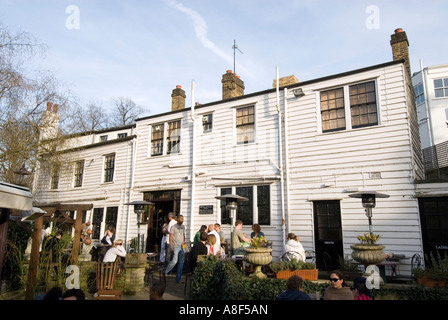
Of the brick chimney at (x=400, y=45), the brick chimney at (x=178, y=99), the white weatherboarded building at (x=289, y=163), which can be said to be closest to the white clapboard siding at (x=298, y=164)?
the white weatherboarded building at (x=289, y=163)

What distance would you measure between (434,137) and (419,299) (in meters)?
27.0

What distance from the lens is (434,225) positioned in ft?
34.0

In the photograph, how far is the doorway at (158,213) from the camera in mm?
15812

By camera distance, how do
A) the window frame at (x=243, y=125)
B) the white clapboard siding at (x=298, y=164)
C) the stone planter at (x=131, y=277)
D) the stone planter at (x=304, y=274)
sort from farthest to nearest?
1. the window frame at (x=243, y=125)
2. the white clapboard siding at (x=298, y=164)
3. the stone planter at (x=131, y=277)
4. the stone planter at (x=304, y=274)

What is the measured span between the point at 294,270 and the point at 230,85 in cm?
1063

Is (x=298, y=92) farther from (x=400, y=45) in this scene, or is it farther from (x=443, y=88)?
(x=443, y=88)

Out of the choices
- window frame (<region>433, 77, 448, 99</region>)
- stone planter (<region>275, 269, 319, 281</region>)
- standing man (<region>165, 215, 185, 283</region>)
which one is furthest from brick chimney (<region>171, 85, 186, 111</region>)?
window frame (<region>433, 77, 448, 99</region>)

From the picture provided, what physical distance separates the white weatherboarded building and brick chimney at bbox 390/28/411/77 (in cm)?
92

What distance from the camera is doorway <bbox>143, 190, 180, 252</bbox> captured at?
15.8 m

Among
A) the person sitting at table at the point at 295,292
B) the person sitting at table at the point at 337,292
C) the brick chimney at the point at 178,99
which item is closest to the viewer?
the person sitting at table at the point at 295,292

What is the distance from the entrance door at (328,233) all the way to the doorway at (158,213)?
6721mm

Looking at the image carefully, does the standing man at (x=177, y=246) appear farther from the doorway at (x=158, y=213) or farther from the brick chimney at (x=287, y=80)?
the brick chimney at (x=287, y=80)
